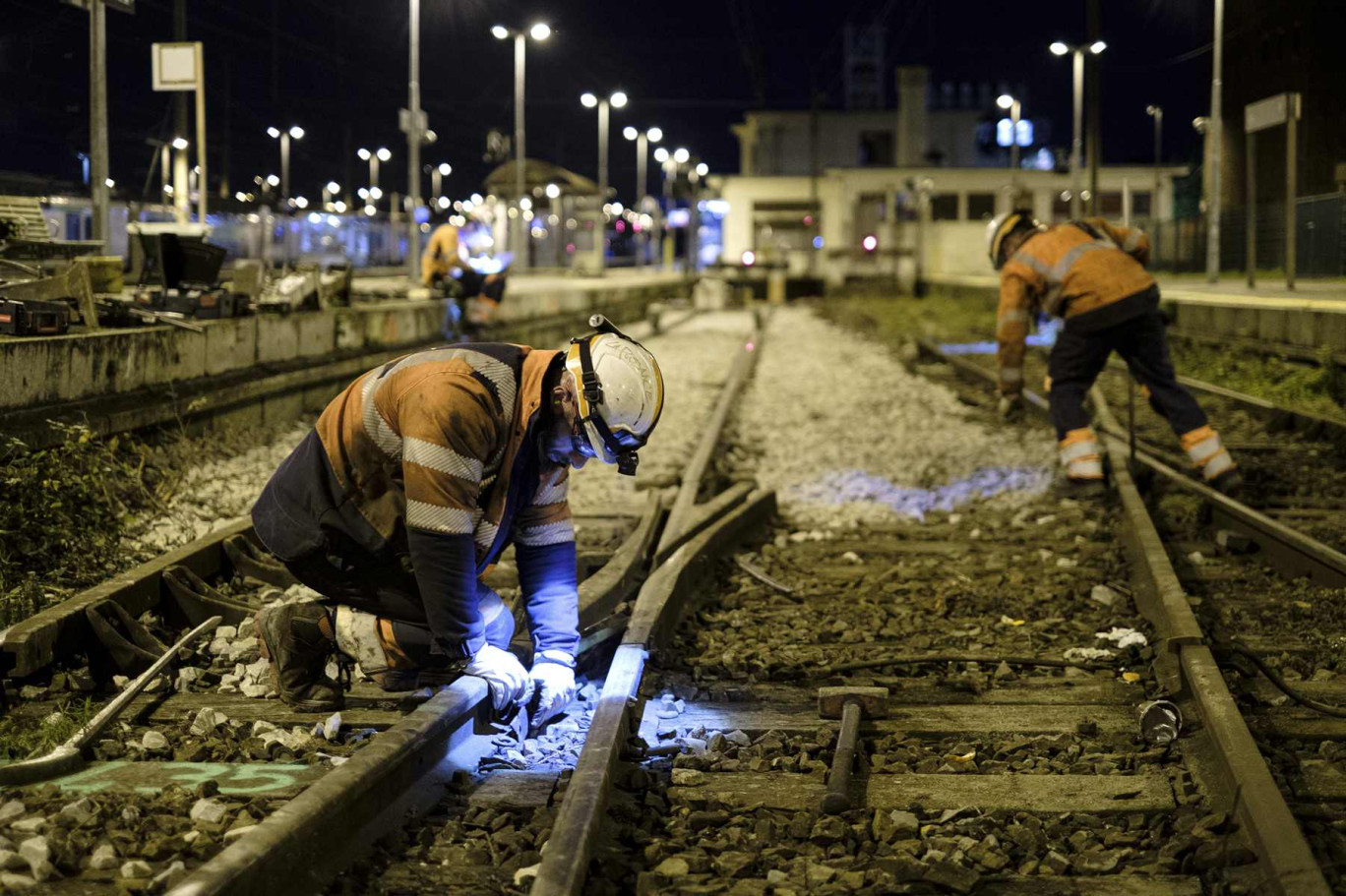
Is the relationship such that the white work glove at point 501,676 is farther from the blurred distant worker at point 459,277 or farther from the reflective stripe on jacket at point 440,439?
the blurred distant worker at point 459,277

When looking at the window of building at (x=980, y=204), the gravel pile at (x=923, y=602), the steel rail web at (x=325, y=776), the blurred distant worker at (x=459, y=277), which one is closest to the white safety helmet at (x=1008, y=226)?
the gravel pile at (x=923, y=602)

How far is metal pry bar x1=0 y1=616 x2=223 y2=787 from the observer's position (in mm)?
3971

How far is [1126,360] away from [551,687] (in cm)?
542

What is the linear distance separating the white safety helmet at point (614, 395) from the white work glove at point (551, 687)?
78 centimetres

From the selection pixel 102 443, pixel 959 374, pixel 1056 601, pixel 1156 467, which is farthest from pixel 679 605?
pixel 959 374

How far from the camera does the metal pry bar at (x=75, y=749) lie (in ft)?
13.0

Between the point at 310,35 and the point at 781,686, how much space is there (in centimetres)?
3610

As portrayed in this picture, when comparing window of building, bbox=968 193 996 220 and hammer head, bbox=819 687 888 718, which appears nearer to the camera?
hammer head, bbox=819 687 888 718

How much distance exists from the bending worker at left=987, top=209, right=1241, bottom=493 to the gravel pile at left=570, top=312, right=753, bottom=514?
100 inches

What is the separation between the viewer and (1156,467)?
30.0 feet

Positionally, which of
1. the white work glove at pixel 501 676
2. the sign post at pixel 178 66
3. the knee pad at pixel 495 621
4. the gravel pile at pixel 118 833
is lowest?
the gravel pile at pixel 118 833

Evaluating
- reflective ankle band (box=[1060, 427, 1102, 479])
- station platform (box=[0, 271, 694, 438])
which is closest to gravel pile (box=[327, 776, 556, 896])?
station platform (box=[0, 271, 694, 438])

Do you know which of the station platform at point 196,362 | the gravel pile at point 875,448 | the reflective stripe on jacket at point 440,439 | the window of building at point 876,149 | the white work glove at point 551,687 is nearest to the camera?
the reflective stripe on jacket at point 440,439

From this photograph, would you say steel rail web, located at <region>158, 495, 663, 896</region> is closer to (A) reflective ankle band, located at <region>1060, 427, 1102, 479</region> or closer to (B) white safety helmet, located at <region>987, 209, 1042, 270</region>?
(A) reflective ankle band, located at <region>1060, 427, 1102, 479</region>
